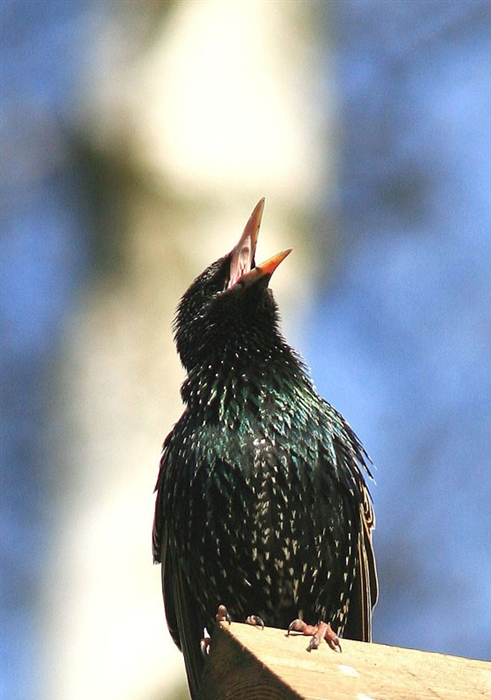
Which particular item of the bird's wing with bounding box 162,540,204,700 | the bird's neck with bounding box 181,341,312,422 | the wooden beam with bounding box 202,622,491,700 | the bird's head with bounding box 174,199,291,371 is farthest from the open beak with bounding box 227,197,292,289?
the wooden beam with bounding box 202,622,491,700

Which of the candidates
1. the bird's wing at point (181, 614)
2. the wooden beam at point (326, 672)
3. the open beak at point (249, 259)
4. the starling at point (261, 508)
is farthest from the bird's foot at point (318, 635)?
the open beak at point (249, 259)

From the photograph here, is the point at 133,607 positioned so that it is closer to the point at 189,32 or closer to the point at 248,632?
the point at 248,632

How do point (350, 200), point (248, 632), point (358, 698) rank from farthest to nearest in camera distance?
point (350, 200) → point (248, 632) → point (358, 698)

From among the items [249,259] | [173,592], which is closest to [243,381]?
[249,259]

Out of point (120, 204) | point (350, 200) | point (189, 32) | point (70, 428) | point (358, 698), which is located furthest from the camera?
point (350, 200)

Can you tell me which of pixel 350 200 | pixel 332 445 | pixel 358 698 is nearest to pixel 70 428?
pixel 332 445

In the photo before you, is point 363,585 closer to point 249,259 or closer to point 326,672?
point 249,259

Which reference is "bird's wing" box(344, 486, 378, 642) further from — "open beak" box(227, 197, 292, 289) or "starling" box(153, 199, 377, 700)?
"open beak" box(227, 197, 292, 289)
